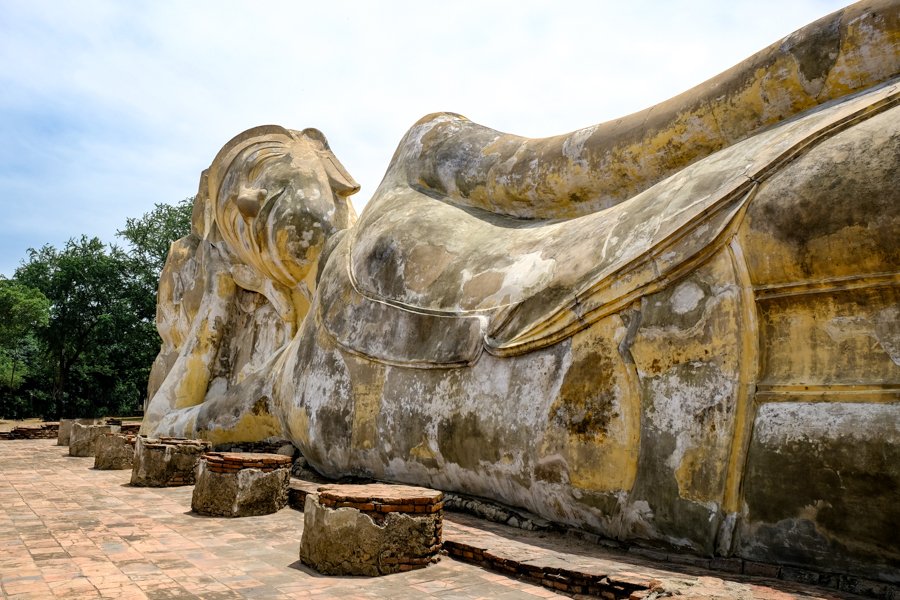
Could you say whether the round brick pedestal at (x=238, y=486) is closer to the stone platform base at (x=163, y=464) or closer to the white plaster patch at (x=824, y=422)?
the stone platform base at (x=163, y=464)

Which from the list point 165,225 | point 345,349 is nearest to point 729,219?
point 345,349

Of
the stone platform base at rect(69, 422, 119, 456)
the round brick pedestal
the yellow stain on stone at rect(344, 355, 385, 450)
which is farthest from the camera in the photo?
the stone platform base at rect(69, 422, 119, 456)

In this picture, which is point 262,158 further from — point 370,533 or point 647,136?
point 370,533

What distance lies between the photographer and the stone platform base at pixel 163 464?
277 inches

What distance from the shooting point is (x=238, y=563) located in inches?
159

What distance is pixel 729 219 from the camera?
376cm

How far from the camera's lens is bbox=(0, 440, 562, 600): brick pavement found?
3.48 metres

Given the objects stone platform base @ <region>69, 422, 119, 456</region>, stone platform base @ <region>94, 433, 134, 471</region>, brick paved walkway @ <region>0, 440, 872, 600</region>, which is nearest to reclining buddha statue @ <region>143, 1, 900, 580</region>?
brick paved walkway @ <region>0, 440, 872, 600</region>

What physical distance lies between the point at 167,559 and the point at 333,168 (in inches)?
217

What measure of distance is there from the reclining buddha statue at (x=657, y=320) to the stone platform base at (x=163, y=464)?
45.3 inches

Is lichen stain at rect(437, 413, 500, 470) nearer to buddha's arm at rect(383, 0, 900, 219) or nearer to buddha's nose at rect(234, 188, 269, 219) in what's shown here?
buddha's arm at rect(383, 0, 900, 219)

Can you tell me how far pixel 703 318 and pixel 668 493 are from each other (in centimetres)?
86

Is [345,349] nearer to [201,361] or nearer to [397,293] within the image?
[397,293]

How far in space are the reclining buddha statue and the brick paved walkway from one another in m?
0.36
